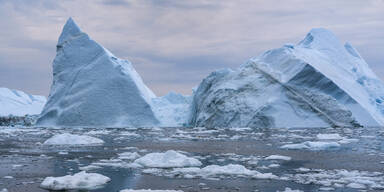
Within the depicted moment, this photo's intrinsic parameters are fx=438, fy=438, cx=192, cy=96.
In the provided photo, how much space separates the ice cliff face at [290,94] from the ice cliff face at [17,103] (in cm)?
2545

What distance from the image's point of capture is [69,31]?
26.2 m

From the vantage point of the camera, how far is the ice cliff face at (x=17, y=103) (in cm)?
4638

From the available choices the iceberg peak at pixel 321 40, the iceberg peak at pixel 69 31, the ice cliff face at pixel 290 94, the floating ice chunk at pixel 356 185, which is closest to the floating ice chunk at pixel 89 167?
the floating ice chunk at pixel 356 185

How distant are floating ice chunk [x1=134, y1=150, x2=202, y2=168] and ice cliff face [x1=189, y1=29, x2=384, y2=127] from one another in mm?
15468

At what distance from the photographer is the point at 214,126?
25.8m

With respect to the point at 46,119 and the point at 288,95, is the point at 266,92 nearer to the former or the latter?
the point at 288,95

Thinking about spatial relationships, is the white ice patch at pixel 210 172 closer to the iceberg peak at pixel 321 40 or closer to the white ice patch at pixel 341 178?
the white ice patch at pixel 341 178

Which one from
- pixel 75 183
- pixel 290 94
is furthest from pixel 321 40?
pixel 75 183

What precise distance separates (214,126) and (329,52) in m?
9.96

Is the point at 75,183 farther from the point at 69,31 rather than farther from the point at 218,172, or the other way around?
the point at 69,31

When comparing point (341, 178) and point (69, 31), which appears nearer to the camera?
point (341, 178)

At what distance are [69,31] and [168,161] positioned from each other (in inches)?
805

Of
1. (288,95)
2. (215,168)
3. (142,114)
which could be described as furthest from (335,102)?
(215,168)

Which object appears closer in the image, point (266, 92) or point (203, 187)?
point (203, 187)
